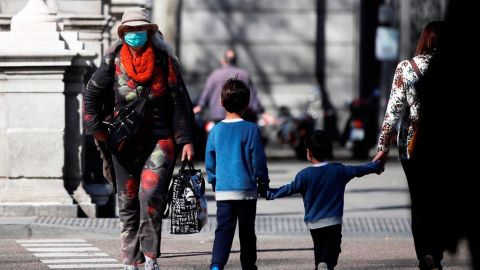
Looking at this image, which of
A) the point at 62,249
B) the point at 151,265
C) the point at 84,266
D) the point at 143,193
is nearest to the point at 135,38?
the point at 143,193

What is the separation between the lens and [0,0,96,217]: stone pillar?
13.3 metres

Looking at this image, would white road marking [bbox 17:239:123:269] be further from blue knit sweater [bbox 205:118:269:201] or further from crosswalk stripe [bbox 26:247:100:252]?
blue knit sweater [bbox 205:118:269:201]

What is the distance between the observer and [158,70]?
32.3 ft

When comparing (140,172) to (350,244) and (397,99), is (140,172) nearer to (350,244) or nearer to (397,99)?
(397,99)

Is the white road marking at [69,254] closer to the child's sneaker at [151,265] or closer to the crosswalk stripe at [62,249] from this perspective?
the crosswalk stripe at [62,249]

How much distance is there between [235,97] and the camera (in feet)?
31.3

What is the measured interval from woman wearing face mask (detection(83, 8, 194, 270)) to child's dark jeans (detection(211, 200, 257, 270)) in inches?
17.7

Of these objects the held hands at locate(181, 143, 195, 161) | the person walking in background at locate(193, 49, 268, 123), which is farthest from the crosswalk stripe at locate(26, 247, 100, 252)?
the person walking in background at locate(193, 49, 268, 123)

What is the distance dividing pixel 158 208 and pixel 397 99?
1.57 metres

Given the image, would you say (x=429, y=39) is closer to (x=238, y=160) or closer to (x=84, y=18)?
(x=238, y=160)

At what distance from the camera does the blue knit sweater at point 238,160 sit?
9445 mm

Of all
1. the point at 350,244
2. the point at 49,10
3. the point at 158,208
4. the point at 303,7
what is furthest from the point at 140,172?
the point at 303,7

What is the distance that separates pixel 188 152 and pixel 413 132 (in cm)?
134

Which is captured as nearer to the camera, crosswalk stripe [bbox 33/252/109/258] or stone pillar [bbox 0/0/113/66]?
crosswalk stripe [bbox 33/252/109/258]
